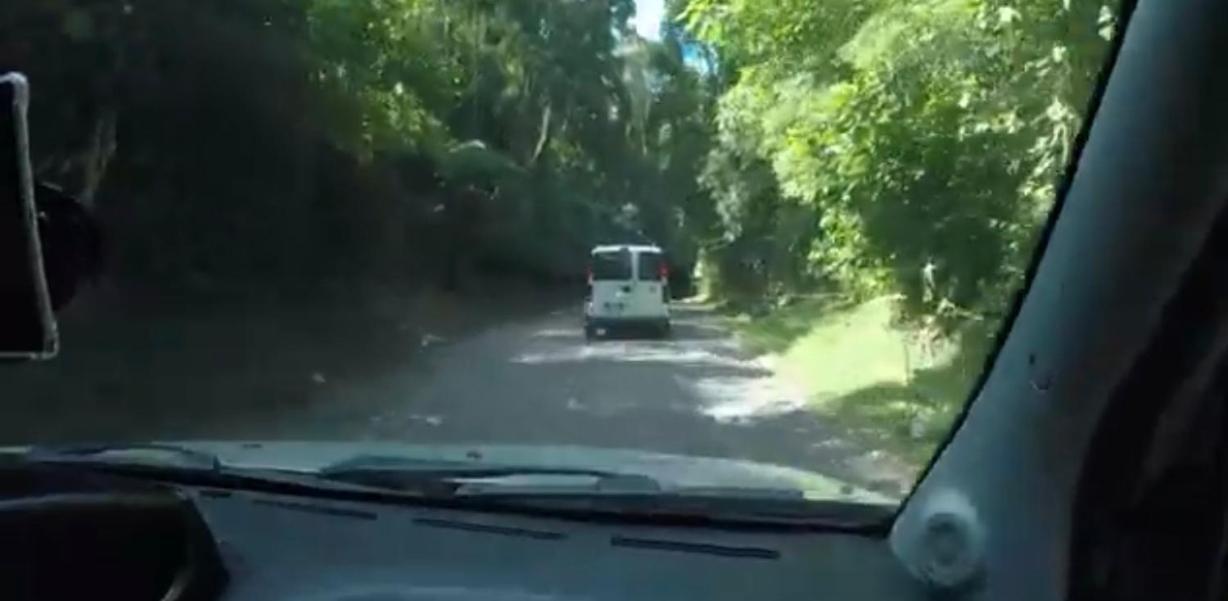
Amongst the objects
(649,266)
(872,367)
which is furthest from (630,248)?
(872,367)

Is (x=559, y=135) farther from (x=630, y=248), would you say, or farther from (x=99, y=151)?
(x=99, y=151)

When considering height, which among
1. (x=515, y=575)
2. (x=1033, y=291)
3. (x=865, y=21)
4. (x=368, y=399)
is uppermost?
(x=865, y=21)

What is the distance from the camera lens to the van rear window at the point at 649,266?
748 centimetres

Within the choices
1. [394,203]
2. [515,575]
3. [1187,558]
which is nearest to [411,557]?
[515,575]

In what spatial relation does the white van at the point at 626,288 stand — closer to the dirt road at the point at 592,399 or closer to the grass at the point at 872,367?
the dirt road at the point at 592,399

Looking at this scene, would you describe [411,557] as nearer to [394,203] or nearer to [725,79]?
[725,79]

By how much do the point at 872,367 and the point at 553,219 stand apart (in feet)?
5.03

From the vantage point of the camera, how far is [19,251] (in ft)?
7.73

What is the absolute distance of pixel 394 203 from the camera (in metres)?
9.99

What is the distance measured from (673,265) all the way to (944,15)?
164 centimetres

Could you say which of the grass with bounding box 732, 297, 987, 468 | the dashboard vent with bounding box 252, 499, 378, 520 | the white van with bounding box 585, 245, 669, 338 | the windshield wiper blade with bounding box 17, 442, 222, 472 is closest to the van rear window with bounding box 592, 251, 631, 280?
the white van with bounding box 585, 245, 669, 338

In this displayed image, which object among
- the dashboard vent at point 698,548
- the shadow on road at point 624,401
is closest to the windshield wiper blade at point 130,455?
the dashboard vent at point 698,548

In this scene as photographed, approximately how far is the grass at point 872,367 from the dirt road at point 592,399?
0.45ft

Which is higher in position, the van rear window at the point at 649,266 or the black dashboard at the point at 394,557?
the van rear window at the point at 649,266
